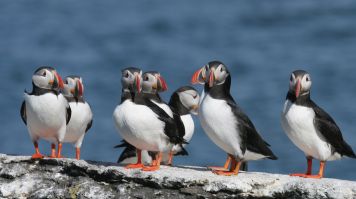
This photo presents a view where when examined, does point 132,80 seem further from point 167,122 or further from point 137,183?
point 137,183

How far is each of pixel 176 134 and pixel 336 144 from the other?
65.7 inches

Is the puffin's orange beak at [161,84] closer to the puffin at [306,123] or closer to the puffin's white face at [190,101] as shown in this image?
the puffin's white face at [190,101]

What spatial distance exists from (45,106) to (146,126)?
1.29 meters

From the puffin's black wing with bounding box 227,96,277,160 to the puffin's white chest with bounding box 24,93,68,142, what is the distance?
1.97 m

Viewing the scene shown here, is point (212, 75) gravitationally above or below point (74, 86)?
above

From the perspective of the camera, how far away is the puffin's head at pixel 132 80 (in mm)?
10180

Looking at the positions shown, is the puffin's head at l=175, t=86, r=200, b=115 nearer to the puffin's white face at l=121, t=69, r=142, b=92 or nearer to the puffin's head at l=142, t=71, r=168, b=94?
the puffin's head at l=142, t=71, r=168, b=94

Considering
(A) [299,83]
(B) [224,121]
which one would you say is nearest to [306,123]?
(A) [299,83]

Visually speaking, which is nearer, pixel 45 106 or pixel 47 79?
pixel 45 106

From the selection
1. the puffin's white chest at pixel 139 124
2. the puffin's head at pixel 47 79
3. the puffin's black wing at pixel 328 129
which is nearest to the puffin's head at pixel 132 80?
the puffin's white chest at pixel 139 124

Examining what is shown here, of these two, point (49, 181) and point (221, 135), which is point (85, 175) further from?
point (221, 135)

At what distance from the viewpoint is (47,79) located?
421 inches

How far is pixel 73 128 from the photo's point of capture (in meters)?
11.9

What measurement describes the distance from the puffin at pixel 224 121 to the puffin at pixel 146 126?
16.1 inches
